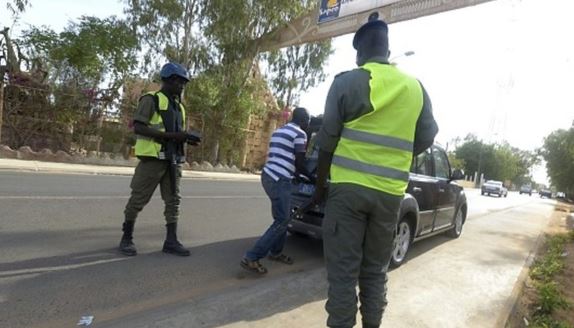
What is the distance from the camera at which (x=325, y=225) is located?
2.71m

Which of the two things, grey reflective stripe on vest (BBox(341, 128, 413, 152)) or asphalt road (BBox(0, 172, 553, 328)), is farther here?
asphalt road (BBox(0, 172, 553, 328))

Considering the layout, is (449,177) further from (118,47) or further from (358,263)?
(118,47)

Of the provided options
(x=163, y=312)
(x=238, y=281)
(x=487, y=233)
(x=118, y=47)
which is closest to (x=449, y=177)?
(x=487, y=233)

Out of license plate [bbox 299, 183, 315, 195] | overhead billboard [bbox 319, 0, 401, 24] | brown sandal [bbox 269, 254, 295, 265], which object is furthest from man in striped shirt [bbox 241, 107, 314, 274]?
overhead billboard [bbox 319, 0, 401, 24]

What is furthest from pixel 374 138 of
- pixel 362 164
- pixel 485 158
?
pixel 485 158

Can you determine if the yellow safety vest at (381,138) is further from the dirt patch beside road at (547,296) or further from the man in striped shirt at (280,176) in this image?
the dirt patch beside road at (547,296)

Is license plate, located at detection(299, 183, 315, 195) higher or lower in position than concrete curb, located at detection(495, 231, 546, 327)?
higher

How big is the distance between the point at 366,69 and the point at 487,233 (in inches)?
345

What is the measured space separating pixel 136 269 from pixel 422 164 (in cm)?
408

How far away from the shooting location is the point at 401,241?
18.4ft

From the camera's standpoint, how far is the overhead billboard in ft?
52.0

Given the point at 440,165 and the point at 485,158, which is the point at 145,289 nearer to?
the point at 440,165

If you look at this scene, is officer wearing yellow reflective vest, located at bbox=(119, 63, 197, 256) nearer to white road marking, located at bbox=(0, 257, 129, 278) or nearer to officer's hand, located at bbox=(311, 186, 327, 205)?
white road marking, located at bbox=(0, 257, 129, 278)

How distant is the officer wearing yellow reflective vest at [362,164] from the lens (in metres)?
2.59
